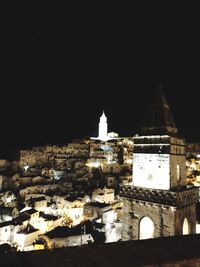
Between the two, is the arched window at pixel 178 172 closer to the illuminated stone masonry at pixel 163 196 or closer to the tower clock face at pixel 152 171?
the illuminated stone masonry at pixel 163 196

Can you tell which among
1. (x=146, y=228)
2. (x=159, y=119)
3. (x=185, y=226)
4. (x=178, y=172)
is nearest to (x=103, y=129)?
(x=159, y=119)

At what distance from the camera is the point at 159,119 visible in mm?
13383

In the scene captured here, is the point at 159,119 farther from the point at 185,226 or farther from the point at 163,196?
the point at 185,226

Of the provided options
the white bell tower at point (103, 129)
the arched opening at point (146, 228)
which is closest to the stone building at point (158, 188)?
the arched opening at point (146, 228)

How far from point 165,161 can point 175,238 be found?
846cm

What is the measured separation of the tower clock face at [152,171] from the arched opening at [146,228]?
5.86 feet

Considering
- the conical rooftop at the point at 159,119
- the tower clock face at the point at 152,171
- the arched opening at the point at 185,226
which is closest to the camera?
the tower clock face at the point at 152,171

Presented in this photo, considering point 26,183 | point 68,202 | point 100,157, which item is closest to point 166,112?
point 68,202

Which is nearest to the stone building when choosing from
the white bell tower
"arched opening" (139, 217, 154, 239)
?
"arched opening" (139, 217, 154, 239)

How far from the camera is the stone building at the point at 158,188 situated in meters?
11.4

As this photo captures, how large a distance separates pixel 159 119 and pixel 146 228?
604 cm

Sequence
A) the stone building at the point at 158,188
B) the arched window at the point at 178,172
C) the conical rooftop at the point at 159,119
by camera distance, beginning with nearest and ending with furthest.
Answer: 1. the stone building at the point at 158,188
2. the arched window at the point at 178,172
3. the conical rooftop at the point at 159,119

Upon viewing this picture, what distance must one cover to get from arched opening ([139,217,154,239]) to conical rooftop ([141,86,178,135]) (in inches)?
188

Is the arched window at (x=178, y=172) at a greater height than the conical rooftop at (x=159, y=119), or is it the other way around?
the conical rooftop at (x=159, y=119)
